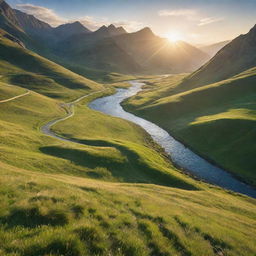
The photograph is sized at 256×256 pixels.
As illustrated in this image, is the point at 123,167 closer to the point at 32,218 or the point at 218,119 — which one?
the point at 32,218

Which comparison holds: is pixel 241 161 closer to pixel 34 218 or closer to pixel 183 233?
pixel 183 233

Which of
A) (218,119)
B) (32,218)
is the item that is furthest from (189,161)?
(32,218)

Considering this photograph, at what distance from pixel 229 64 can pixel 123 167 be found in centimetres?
17225

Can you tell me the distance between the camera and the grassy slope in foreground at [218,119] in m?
68.2

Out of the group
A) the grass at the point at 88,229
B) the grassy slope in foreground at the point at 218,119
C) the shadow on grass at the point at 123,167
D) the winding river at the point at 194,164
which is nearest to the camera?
the grass at the point at 88,229

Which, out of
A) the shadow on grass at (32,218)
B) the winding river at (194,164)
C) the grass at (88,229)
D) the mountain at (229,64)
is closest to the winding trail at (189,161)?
the winding river at (194,164)

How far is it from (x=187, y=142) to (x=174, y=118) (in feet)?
107

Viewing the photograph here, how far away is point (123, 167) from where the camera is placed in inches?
2009

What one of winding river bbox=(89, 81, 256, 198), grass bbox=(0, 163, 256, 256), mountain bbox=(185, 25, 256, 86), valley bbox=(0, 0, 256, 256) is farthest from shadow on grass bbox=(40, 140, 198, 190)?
mountain bbox=(185, 25, 256, 86)

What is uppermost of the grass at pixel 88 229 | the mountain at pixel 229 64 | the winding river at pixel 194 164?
the mountain at pixel 229 64

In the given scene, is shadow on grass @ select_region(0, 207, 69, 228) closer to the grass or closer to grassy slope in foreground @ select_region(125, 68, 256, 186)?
the grass

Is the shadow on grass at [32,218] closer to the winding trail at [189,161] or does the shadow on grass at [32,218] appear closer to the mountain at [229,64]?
the winding trail at [189,161]

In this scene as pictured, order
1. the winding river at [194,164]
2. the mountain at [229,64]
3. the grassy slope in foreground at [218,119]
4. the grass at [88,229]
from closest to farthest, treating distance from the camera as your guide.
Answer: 1. the grass at [88,229]
2. the winding river at [194,164]
3. the grassy slope in foreground at [218,119]
4. the mountain at [229,64]

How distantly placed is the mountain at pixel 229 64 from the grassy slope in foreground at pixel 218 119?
43418mm
